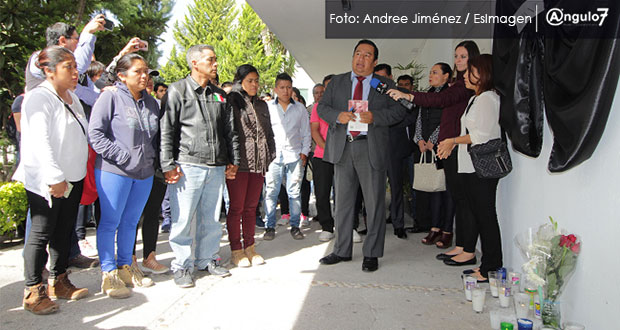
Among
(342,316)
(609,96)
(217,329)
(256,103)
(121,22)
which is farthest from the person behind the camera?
(121,22)

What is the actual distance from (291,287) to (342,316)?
697mm

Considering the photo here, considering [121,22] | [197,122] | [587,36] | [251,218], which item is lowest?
[251,218]

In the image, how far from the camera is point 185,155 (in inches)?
137

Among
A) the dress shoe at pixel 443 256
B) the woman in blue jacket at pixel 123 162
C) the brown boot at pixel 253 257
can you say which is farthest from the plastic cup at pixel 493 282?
the woman in blue jacket at pixel 123 162

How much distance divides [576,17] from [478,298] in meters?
1.85

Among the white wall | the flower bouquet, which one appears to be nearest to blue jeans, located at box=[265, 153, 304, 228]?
the white wall

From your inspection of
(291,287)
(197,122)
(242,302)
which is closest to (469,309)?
(291,287)

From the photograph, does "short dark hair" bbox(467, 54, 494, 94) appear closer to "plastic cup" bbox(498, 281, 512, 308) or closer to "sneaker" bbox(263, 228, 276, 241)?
"plastic cup" bbox(498, 281, 512, 308)

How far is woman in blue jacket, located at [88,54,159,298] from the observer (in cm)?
320

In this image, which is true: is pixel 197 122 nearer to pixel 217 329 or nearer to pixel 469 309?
pixel 217 329

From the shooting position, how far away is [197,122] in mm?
3512

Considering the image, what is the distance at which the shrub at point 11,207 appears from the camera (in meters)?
4.70

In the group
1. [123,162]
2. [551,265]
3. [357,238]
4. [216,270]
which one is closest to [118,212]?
[123,162]

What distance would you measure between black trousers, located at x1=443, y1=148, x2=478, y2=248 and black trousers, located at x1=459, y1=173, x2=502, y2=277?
35cm
